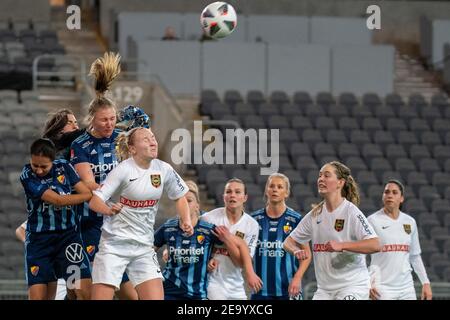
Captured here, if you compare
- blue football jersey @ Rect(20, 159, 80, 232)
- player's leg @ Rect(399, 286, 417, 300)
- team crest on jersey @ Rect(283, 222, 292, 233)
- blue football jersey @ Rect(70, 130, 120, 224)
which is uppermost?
blue football jersey @ Rect(70, 130, 120, 224)

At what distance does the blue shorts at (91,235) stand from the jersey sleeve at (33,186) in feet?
1.55

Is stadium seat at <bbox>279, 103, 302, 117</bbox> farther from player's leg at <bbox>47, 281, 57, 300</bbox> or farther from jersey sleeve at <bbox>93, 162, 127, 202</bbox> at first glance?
jersey sleeve at <bbox>93, 162, 127, 202</bbox>

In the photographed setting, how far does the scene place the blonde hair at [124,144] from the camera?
9680 millimetres

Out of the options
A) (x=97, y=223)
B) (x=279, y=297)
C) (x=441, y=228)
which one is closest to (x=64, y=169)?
(x=97, y=223)

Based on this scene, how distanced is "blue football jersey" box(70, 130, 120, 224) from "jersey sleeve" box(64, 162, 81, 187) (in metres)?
0.16

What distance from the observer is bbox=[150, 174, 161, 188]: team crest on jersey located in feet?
31.6

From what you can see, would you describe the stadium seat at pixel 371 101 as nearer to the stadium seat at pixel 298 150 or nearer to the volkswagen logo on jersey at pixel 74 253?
the stadium seat at pixel 298 150

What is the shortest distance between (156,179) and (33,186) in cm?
89

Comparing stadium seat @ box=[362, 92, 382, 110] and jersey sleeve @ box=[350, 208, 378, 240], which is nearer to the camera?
jersey sleeve @ box=[350, 208, 378, 240]

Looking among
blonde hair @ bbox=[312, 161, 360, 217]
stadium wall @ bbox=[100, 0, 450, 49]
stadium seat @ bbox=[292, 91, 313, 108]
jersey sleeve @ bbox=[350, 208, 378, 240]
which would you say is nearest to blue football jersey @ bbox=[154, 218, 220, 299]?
blonde hair @ bbox=[312, 161, 360, 217]

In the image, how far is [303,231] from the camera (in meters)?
10.7

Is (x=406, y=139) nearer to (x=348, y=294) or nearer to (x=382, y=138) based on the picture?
(x=382, y=138)

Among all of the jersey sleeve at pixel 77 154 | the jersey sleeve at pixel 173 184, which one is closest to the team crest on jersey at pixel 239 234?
the jersey sleeve at pixel 173 184

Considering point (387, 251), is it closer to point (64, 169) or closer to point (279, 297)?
point (279, 297)
